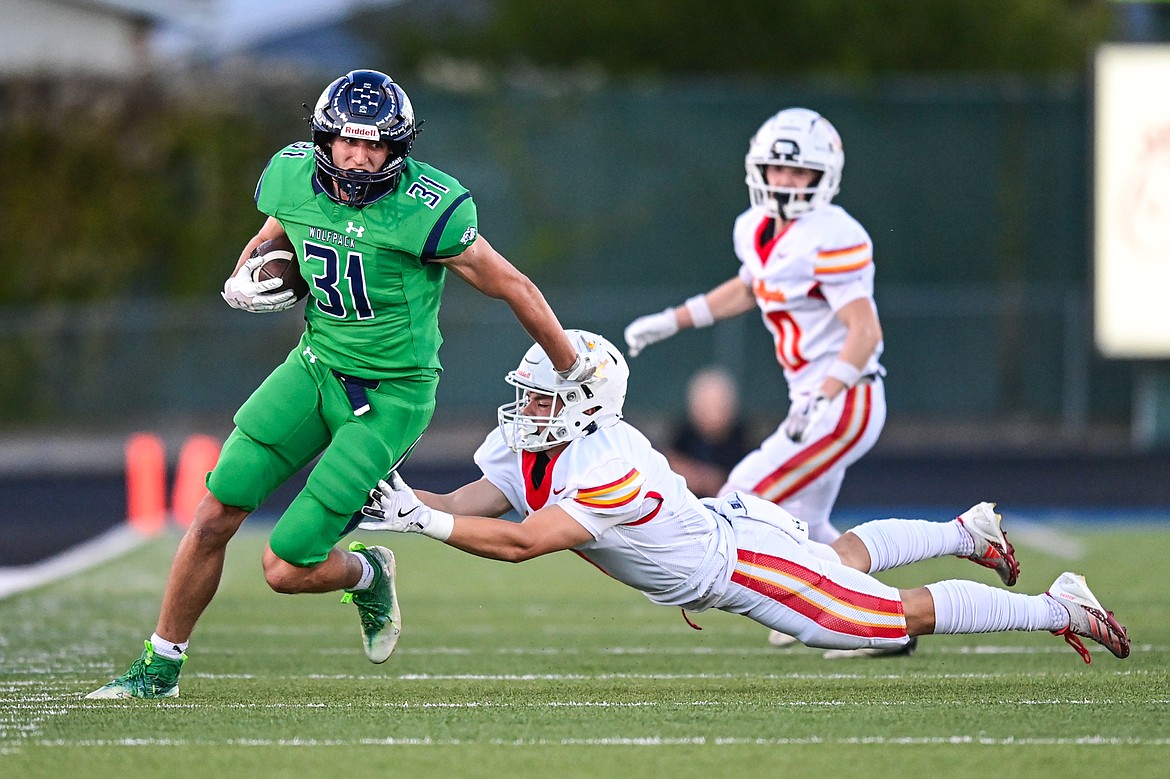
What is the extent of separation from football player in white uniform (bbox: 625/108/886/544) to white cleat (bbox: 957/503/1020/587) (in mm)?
853

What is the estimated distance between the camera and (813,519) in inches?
261

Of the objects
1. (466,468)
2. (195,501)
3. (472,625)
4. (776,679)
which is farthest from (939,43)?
(776,679)

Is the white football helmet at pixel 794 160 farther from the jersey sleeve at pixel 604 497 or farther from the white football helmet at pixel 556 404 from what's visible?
the jersey sleeve at pixel 604 497

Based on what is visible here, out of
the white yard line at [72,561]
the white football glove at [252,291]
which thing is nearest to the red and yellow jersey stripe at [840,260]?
the white football glove at [252,291]

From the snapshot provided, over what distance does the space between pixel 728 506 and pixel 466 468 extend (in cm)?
972

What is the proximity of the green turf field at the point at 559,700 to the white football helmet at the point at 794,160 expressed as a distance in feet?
5.63

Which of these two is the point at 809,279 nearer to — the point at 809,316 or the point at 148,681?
the point at 809,316

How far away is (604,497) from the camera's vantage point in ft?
16.2

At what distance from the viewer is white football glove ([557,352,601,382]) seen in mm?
5066

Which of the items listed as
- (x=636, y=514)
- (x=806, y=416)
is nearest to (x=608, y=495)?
(x=636, y=514)

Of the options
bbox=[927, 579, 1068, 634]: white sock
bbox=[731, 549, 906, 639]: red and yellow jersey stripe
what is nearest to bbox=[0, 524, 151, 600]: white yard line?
bbox=[731, 549, 906, 639]: red and yellow jersey stripe

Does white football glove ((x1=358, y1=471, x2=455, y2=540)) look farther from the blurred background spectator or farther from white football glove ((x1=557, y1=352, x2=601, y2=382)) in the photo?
the blurred background spectator

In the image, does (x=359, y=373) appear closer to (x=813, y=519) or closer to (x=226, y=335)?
(x=813, y=519)

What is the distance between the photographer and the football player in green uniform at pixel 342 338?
517 cm
